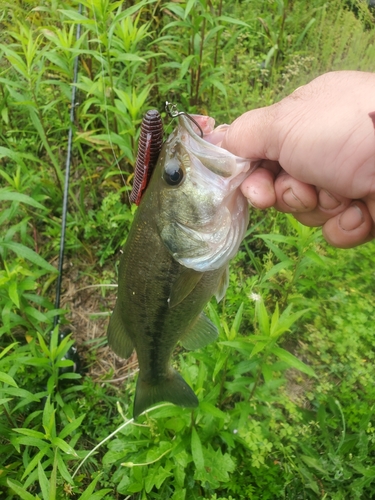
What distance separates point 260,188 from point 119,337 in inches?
47.3

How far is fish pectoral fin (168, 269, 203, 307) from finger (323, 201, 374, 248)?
26.4 inches

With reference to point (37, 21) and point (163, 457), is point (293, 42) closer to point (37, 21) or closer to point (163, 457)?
point (37, 21)

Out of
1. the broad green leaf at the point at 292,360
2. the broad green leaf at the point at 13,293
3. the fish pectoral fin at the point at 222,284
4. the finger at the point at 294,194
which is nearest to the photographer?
the finger at the point at 294,194

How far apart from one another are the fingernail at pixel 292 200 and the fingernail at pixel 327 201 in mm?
88

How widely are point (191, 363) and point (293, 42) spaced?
12.3 feet

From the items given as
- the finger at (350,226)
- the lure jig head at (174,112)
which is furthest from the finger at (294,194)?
the lure jig head at (174,112)

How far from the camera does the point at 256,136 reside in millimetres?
1606

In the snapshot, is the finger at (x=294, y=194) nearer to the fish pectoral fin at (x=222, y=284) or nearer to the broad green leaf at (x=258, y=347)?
the fish pectoral fin at (x=222, y=284)

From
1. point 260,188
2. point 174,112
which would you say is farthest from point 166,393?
point 174,112

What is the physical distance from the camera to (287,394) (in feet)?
9.09

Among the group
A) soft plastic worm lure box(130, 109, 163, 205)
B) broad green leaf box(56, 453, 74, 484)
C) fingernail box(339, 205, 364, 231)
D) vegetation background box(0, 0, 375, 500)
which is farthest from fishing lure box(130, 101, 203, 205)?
broad green leaf box(56, 453, 74, 484)

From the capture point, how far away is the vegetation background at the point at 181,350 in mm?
2186

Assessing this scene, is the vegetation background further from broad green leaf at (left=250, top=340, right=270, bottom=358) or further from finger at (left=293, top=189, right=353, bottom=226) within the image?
finger at (left=293, top=189, right=353, bottom=226)

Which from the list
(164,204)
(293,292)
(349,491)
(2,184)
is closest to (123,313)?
(164,204)
